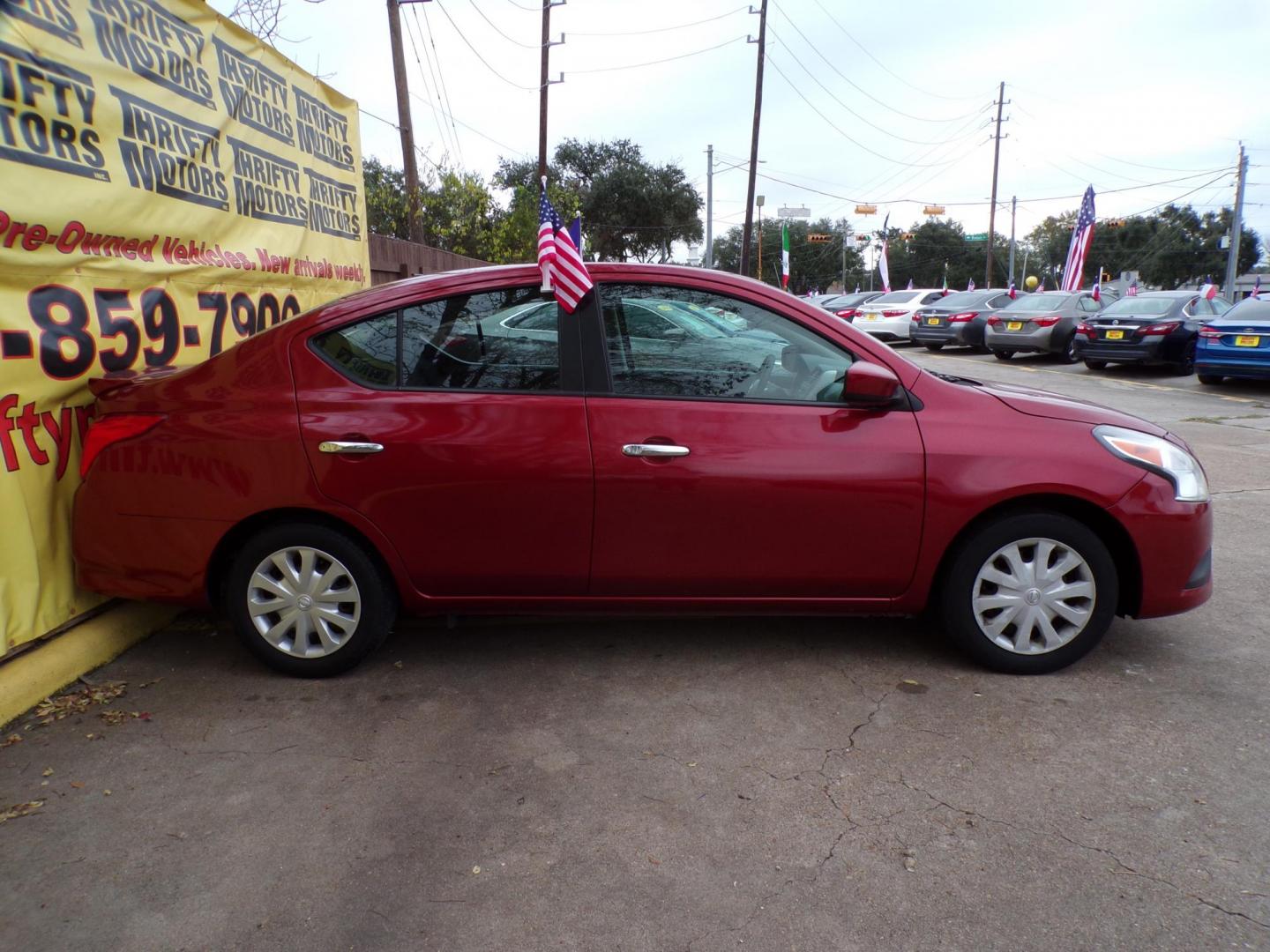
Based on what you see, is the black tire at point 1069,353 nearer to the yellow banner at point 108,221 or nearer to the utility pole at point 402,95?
the utility pole at point 402,95

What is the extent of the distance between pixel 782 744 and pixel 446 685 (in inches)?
53.6

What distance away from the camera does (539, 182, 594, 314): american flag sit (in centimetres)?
352

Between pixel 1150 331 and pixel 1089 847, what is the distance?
1579 cm

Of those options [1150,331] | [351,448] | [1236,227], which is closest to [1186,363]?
[1150,331]

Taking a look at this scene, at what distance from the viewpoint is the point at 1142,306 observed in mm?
16875

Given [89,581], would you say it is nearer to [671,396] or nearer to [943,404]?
[671,396]

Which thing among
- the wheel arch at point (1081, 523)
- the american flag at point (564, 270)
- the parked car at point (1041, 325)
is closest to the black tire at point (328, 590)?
the american flag at point (564, 270)

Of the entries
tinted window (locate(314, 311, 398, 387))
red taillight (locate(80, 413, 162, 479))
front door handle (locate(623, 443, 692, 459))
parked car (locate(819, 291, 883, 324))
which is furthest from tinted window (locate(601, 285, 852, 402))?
parked car (locate(819, 291, 883, 324))

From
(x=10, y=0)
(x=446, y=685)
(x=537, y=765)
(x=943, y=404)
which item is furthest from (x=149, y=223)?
(x=943, y=404)

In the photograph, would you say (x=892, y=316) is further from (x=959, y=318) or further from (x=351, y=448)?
(x=351, y=448)

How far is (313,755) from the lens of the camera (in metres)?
3.10

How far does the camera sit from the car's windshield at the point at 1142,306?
16.5 metres

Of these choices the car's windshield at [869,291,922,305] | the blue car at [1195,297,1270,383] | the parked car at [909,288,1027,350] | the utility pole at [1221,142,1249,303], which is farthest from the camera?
the utility pole at [1221,142,1249,303]

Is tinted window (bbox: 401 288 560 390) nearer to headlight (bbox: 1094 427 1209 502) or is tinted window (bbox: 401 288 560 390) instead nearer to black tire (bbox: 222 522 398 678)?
black tire (bbox: 222 522 398 678)
